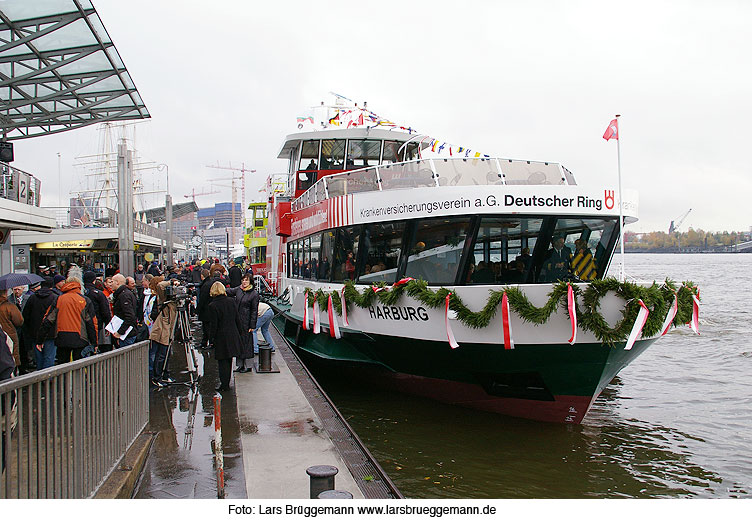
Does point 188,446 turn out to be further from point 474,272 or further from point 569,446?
point 569,446

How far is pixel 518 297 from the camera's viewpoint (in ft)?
26.1

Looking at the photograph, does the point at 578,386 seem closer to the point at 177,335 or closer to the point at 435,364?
the point at 435,364

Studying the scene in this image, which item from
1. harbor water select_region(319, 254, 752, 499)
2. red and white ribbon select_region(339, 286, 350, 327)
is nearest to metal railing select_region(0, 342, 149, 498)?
harbor water select_region(319, 254, 752, 499)

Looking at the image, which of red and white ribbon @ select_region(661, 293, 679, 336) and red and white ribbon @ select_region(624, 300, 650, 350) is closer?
red and white ribbon @ select_region(624, 300, 650, 350)

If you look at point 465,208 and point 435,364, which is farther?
point 435,364

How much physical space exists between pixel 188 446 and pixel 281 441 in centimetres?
96

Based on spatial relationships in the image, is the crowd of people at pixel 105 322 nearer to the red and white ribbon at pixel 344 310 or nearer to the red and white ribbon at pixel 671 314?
the red and white ribbon at pixel 344 310

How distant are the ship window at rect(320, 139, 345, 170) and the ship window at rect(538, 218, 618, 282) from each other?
7.80 m

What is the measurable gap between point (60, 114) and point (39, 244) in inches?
689

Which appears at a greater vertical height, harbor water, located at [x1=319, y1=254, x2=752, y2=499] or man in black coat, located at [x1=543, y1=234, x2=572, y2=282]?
man in black coat, located at [x1=543, y1=234, x2=572, y2=282]

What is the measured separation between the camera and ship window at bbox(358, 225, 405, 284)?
970 cm

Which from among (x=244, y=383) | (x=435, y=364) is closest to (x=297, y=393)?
(x=244, y=383)

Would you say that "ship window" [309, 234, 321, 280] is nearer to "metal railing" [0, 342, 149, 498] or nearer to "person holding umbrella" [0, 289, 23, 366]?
"person holding umbrella" [0, 289, 23, 366]

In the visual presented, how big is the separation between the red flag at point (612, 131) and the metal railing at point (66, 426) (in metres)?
6.76
